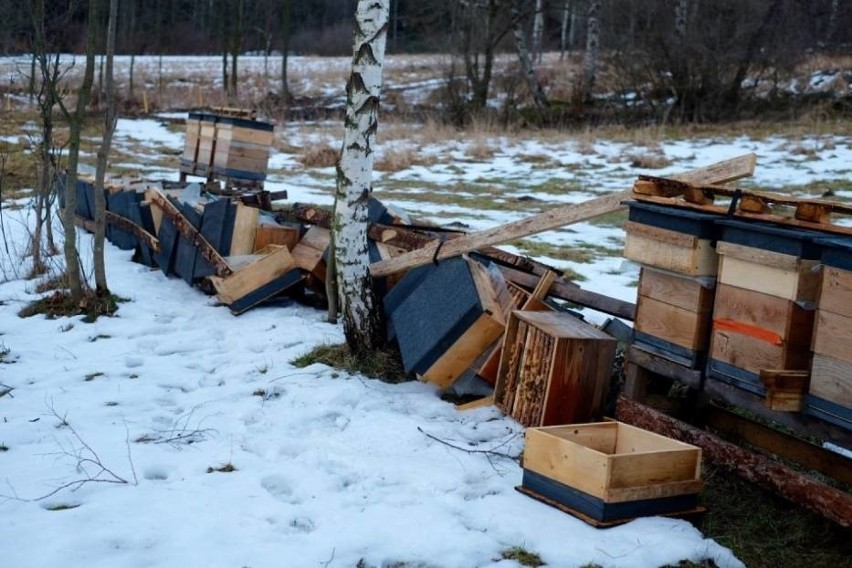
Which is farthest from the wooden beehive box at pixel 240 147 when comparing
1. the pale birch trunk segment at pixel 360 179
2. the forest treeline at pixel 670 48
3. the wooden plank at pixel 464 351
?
the forest treeline at pixel 670 48

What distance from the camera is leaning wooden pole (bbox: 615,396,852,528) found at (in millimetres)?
4004

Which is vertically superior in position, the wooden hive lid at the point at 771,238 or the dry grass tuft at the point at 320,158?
the wooden hive lid at the point at 771,238

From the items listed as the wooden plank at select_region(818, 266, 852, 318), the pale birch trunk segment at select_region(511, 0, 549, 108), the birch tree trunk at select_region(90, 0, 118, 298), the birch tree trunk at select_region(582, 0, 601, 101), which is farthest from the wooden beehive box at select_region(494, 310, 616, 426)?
the birch tree trunk at select_region(582, 0, 601, 101)

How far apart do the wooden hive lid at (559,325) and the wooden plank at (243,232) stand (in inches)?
144

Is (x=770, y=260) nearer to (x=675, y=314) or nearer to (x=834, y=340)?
(x=834, y=340)

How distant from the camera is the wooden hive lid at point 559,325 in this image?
516 centimetres

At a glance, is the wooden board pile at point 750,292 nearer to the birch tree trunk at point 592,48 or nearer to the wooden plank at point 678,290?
the wooden plank at point 678,290

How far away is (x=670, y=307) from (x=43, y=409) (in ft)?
12.7

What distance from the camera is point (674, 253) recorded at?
15.5ft

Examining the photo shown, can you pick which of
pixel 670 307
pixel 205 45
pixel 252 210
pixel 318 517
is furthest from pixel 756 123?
pixel 205 45

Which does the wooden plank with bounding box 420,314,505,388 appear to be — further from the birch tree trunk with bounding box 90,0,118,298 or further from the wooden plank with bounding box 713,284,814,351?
the birch tree trunk with bounding box 90,0,118,298

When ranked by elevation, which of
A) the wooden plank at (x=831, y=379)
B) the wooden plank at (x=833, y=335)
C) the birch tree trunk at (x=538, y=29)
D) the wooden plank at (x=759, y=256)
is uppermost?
the birch tree trunk at (x=538, y=29)

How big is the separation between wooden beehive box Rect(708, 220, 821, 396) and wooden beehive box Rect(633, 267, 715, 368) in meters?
0.12

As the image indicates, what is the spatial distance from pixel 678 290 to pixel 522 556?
1.73m
